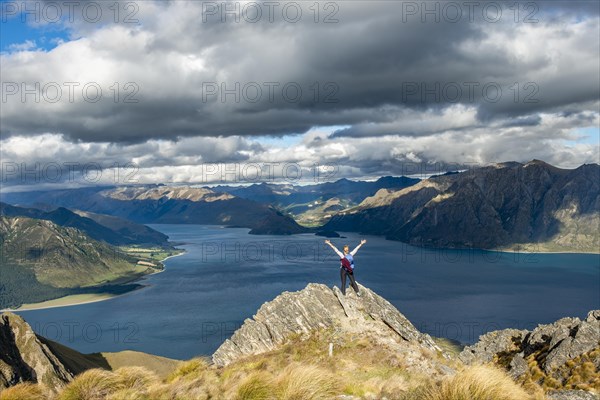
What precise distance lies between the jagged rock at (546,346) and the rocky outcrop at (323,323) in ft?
30.2

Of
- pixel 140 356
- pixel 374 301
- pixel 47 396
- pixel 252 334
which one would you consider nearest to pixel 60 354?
pixel 140 356

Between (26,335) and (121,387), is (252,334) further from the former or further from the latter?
(26,335)

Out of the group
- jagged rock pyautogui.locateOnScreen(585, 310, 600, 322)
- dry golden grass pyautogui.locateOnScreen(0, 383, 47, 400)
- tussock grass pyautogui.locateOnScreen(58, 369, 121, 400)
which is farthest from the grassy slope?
dry golden grass pyautogui.locateOnScreen(0, 383, 47, 400)

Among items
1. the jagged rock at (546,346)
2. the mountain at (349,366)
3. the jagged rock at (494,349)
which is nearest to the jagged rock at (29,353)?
the mountain at (349,366)

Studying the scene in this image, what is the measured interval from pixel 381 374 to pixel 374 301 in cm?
1484

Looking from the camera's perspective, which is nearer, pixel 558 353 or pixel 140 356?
pixel 558 353

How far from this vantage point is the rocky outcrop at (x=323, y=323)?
3712 centimetres

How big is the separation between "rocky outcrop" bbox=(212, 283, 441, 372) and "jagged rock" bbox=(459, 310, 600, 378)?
9.22m

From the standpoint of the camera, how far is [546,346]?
144 feet

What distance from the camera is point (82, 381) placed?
1850 centimetres

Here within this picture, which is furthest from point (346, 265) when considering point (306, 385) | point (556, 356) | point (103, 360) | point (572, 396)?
point (103, 360)

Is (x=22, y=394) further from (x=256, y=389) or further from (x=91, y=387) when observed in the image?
(x=256, y=389)

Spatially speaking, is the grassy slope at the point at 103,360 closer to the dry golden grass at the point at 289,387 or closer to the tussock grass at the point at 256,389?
the dry golden grass at the point at 289,387

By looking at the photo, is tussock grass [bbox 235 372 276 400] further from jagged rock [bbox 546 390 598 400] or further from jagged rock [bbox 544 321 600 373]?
jagged rock [bbox 544 321 600 373]
